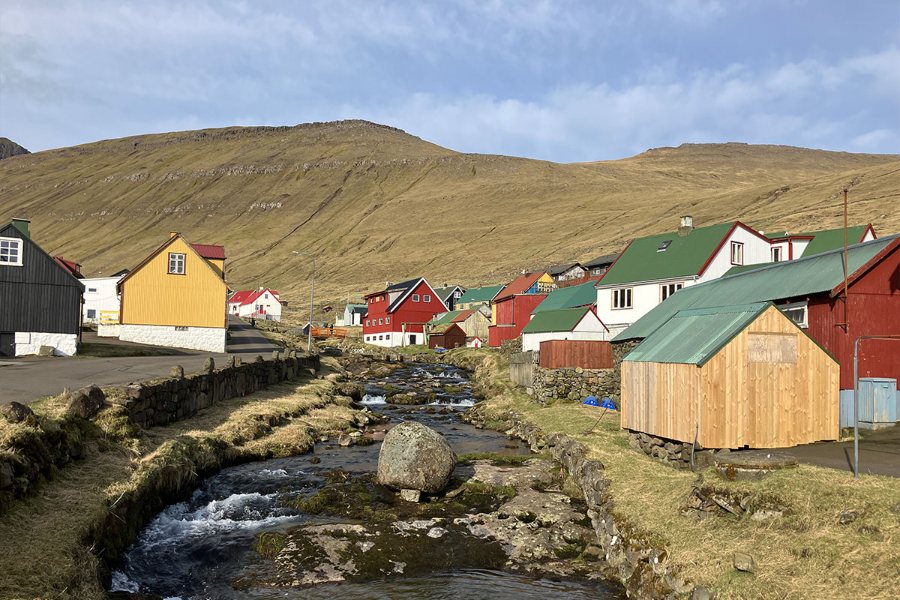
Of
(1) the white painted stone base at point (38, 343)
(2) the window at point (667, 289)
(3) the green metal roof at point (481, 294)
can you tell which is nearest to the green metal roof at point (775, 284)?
(2) the window at point (667, 289)

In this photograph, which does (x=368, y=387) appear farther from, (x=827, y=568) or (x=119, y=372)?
(x=827, y=568)

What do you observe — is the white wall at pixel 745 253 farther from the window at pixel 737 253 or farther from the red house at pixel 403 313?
the red house at pixel 403 313

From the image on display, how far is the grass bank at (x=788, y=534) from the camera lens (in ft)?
33.1

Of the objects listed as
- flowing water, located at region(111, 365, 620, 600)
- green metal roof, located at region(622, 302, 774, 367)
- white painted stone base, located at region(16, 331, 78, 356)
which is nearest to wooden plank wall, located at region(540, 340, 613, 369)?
green metal roof, located at region(622, 302, 774, 367)

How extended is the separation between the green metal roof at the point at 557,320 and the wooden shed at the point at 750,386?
83.6 feet

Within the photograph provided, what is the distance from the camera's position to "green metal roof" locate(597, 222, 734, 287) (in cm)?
4250

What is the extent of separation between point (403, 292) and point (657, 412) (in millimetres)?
66932

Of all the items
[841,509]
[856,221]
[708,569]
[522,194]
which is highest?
[522,194]

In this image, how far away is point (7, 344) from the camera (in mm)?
37719

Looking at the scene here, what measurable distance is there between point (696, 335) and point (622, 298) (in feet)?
88.9

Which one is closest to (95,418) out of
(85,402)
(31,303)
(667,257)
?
(85,402)

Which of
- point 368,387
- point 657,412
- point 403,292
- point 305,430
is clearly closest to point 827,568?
point 657,412

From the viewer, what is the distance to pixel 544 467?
2272cm

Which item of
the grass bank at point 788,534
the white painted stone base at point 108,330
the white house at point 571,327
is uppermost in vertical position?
the white house at point 571,327
